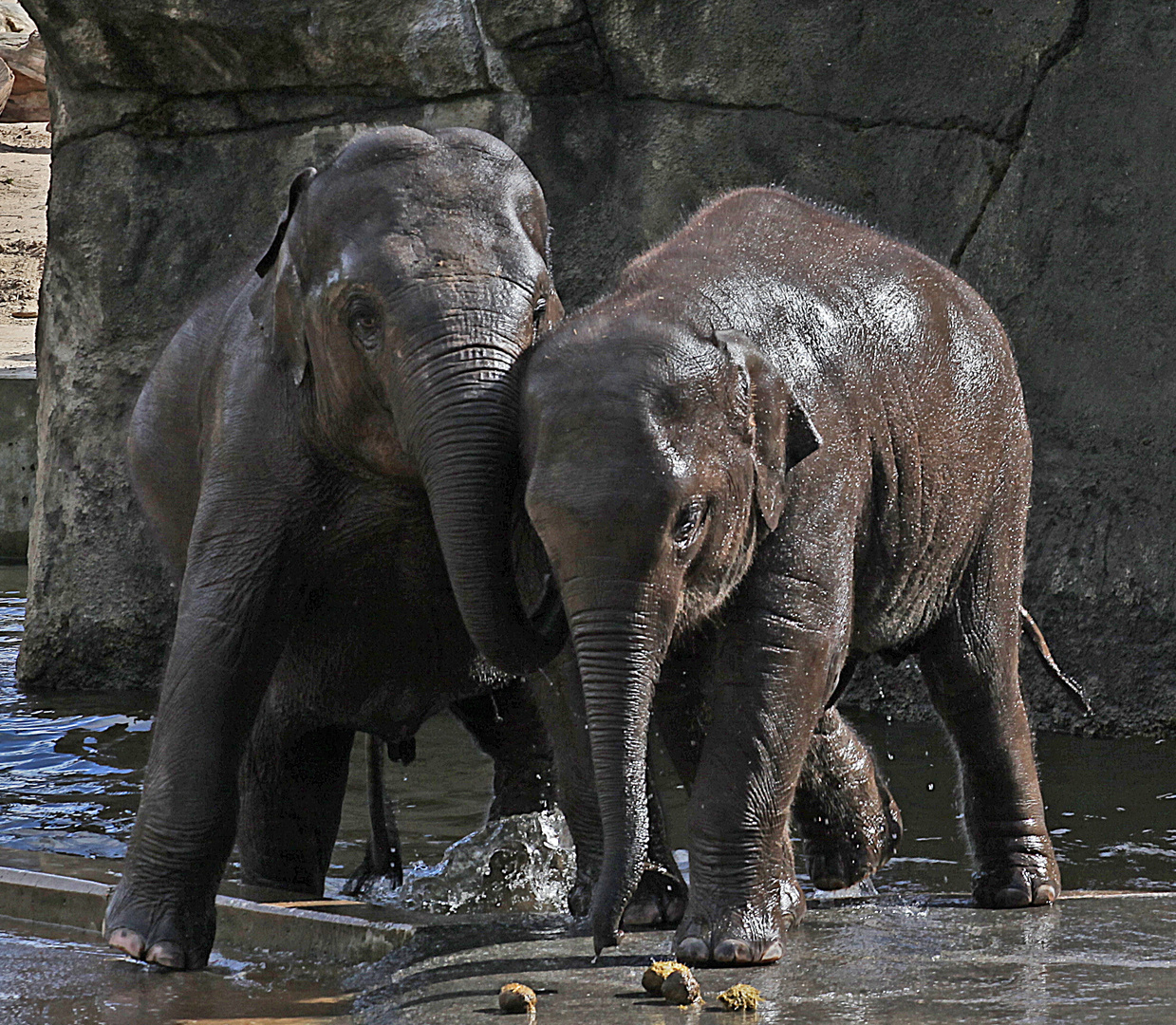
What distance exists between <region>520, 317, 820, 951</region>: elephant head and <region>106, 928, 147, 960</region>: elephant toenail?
1.25 metres

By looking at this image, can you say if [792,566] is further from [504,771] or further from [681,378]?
[504,771]

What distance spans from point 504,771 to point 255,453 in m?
1.89

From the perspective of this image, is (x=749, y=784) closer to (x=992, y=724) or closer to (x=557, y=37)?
(x=992, y=724)

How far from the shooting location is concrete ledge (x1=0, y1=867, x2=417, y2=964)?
454cm

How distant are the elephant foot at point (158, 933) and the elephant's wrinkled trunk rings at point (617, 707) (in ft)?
3.94

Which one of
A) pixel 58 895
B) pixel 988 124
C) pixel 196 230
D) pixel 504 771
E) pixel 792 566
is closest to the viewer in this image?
pixel 792 566

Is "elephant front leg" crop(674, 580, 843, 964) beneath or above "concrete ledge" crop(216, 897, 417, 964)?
above

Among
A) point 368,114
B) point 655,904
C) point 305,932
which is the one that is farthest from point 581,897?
point 368,114

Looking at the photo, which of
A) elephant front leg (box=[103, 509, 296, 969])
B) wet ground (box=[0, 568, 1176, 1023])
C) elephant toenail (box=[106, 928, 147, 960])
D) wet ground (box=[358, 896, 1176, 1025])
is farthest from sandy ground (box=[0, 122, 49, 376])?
wet ground (box=[358, 896, 1176, 1025])

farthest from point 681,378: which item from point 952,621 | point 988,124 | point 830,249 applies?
point 988,124

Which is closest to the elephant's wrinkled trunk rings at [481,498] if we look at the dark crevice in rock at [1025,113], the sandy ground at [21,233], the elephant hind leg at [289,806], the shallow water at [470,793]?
the elephant hind leg at [289,806]

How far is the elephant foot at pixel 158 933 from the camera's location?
444 cm

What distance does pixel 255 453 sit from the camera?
15.1ft

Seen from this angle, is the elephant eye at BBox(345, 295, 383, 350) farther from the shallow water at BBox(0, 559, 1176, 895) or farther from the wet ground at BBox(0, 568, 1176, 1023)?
the shallow water at BBox(0, 559, 1176, 895)
